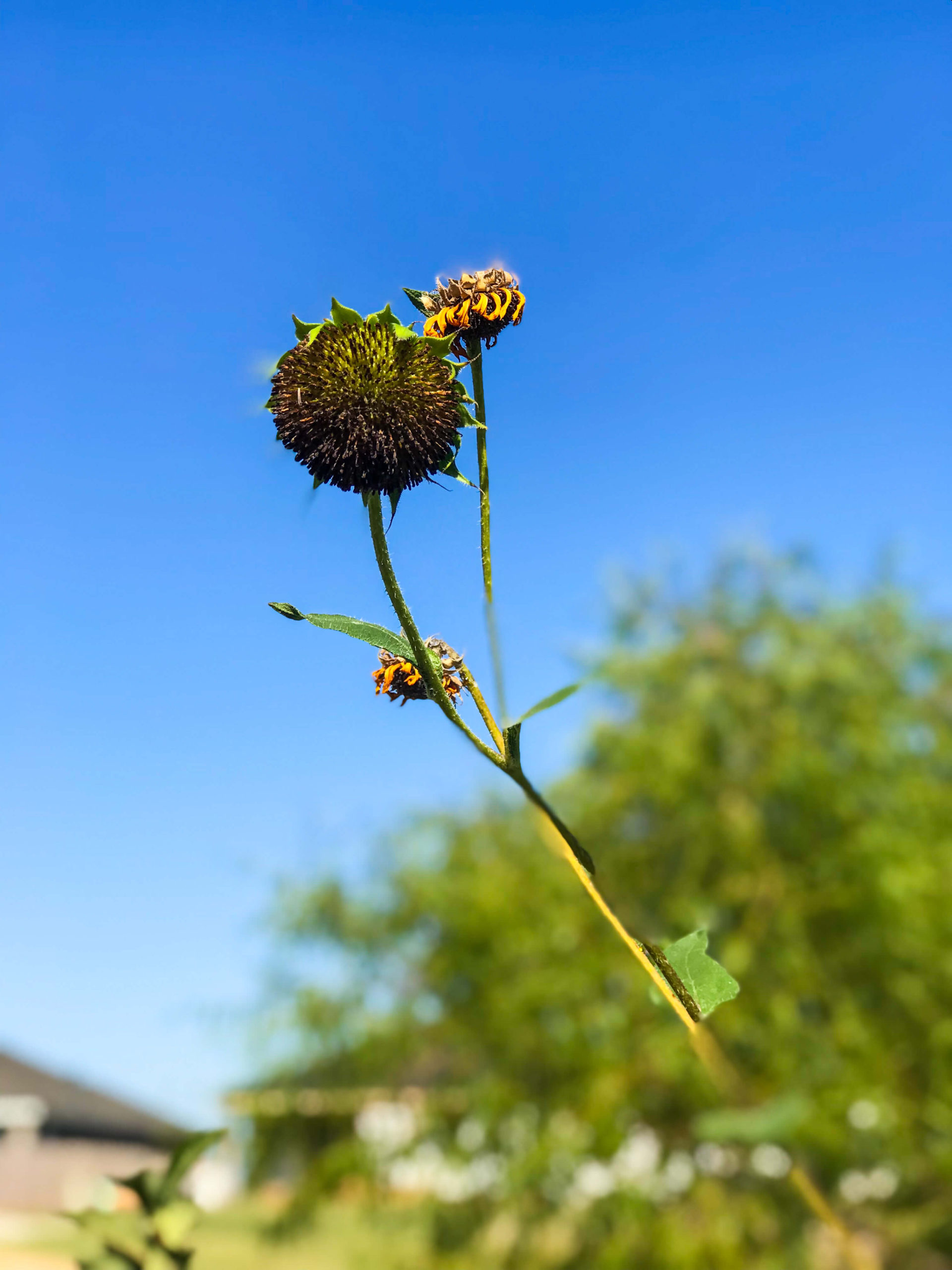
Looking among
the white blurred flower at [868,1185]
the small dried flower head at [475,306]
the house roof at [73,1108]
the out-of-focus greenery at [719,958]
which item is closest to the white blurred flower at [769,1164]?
the out-of-focus greenery at [719,958]

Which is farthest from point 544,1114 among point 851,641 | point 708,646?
point 851,641

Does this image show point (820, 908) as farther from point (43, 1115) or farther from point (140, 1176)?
point (43, 1115)

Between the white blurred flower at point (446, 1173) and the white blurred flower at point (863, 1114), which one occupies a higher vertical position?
the white blurred flower at point (446, 1173)

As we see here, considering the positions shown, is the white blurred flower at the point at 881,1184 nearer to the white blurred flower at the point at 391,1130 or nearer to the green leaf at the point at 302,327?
the white blurred flower at the point at 391,1130

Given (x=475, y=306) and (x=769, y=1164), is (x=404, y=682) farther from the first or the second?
(x=769, y=1164)

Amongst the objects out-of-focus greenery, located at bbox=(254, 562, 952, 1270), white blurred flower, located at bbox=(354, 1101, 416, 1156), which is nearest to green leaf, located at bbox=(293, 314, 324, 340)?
out-of-focus greenery, located at bbox=(254, 562, 952, 1270)

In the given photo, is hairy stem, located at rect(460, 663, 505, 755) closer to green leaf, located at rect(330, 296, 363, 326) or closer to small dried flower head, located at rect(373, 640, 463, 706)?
small dried flower head, located at rect(373, 640, 463, 706)
